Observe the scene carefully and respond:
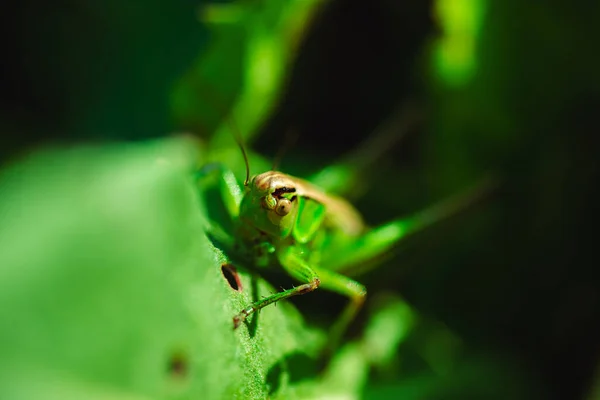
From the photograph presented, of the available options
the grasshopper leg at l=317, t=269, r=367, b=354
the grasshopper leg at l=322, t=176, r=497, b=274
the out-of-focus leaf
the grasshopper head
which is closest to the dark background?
the grasshopper leg at l=322, t=176, r=497, b=274

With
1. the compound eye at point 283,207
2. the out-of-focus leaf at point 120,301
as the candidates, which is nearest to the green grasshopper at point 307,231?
the compound eye at point 283,207

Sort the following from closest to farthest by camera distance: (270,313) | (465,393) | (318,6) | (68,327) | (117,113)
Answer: (68,327)
(270,313)
(465,393)
(318,6)
(117,113)

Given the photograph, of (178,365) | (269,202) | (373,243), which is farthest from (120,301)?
(373,243)

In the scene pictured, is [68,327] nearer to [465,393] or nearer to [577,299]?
[465,393]

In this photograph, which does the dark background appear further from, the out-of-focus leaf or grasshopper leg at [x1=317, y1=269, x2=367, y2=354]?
the out-of-focus leaf

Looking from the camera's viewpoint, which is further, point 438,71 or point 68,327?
point 438,71

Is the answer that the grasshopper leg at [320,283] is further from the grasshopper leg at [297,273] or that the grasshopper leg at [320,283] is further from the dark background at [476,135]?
the dark background at [476,135]

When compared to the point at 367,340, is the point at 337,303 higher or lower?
higher

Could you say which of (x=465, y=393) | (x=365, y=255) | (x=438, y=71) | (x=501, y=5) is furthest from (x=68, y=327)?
(x=501, y=5)
